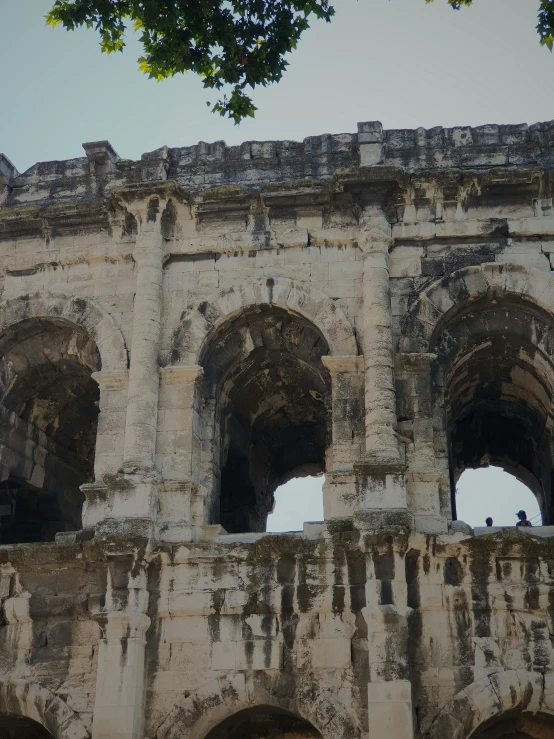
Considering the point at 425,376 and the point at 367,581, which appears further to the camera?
the point at 425,376

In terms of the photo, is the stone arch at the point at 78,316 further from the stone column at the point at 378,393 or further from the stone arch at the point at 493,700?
the stone arch at the point at 493,700

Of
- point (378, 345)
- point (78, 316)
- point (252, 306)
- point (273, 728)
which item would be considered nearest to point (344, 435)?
point (378, 345)

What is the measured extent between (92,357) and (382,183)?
4438 millimetres

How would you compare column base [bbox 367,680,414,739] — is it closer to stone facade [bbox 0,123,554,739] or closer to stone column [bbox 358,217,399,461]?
stone facade [bbox 0,123,554,739]

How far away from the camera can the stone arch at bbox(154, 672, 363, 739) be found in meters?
11.4

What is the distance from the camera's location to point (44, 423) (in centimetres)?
1523

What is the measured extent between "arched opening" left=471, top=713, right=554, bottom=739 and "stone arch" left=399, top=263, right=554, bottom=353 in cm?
447

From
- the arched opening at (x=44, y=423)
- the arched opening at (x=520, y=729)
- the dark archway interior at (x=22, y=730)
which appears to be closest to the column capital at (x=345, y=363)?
the arched opening at (x=44, y=423)

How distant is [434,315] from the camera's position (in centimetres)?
1327

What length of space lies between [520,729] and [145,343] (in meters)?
6.43

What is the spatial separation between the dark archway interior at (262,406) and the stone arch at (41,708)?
279 centimetres

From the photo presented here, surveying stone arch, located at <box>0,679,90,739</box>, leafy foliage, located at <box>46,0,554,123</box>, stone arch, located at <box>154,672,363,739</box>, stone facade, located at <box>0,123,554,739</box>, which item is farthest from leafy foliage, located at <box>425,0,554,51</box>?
stone arch, located at <box>0,679,90,739</box>

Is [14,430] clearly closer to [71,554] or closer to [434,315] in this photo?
[71,554]

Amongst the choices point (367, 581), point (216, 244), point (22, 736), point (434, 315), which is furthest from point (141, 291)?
point (22, 736)
